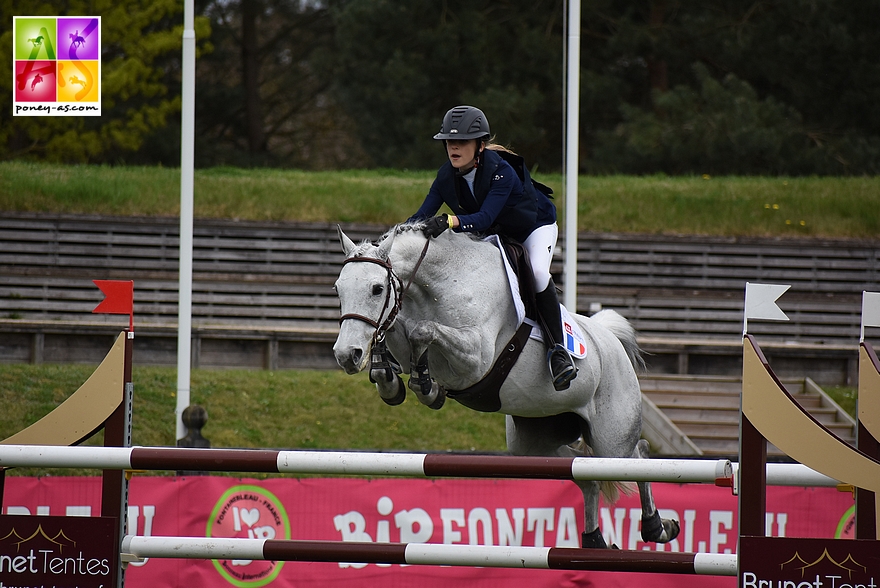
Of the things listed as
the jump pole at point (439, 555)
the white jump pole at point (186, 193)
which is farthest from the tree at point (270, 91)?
the jump pole at point (439, 555)

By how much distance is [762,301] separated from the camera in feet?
11.9

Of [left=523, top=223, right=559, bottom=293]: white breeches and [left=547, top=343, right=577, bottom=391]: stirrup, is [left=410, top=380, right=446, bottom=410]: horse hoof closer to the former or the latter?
[left=547, top=343, right=577, bottom=391]: stirrup

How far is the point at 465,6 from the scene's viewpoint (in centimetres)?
1652

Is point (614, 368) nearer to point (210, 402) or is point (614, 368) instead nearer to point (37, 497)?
point (37, 497)

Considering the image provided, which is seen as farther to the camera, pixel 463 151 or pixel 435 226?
pixel 463 151

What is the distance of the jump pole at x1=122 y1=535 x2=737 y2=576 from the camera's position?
11.7 feet

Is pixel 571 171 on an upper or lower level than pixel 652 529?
upper

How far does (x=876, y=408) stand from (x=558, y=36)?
13.6 m

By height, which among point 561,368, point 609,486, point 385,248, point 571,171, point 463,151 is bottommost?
point 609,486

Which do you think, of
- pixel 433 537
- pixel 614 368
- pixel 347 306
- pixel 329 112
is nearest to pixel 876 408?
pixel 614 368

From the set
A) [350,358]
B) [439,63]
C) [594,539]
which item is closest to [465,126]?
[350,358]

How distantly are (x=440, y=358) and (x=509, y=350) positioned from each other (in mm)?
337

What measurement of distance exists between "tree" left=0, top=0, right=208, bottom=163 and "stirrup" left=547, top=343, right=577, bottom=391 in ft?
27.7

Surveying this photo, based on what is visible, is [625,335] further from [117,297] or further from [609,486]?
[117,297]
